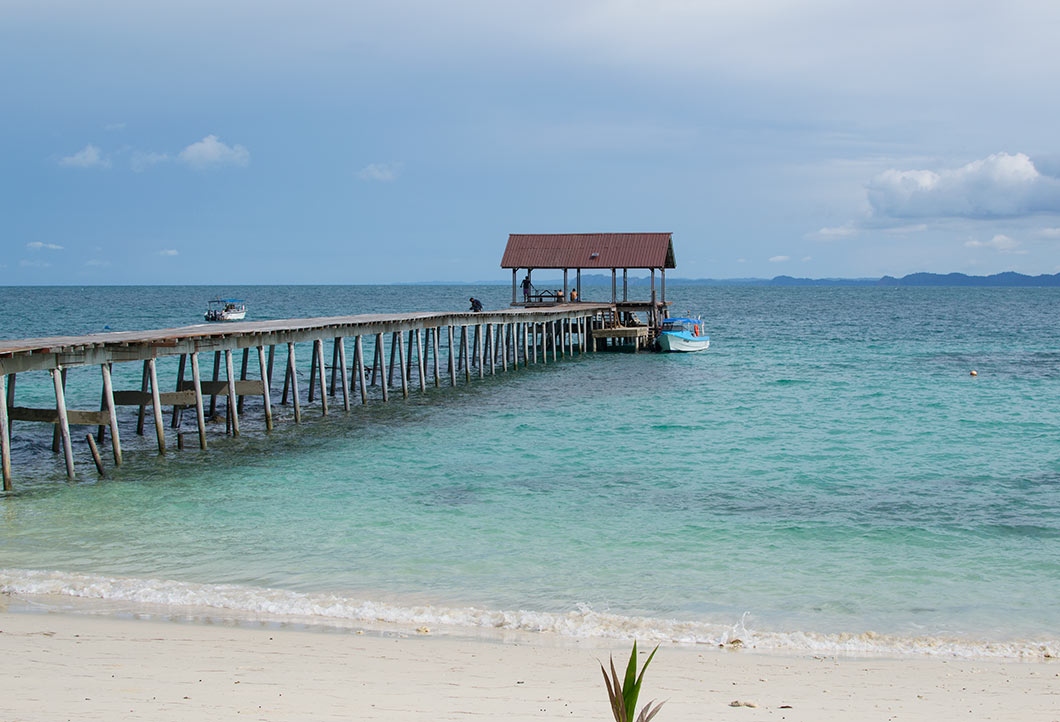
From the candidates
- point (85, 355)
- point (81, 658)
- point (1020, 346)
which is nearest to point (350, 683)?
point (81, 658)

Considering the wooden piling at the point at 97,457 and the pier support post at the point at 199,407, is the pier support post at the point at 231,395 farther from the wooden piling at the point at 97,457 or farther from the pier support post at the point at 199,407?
the wooden piling at the point at 97,457

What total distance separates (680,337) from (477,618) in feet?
112

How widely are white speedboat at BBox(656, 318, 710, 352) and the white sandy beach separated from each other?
113 ft

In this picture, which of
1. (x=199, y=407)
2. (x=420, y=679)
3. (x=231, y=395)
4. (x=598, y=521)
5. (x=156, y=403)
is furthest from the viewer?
(x=231, y=395)

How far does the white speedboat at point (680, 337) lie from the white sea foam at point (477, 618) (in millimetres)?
33514

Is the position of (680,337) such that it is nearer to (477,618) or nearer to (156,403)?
(156,403)

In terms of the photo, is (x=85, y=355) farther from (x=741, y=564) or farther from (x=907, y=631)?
(x=907, y=631)

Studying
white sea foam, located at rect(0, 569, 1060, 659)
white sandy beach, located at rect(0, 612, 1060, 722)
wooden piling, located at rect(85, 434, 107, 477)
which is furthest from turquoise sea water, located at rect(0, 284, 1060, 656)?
white sandy beach, located at rect(0, 612, 1060, 722)

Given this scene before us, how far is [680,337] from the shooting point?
41.9m

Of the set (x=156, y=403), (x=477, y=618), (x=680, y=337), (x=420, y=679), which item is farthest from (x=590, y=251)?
(x=420, y=679)

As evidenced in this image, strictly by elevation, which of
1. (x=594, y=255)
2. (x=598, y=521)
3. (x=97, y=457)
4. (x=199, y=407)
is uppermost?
(x=594, y=255)

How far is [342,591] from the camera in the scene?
9.55 meters

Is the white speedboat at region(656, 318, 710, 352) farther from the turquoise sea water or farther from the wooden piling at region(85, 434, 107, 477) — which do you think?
the wooden piling at region(85, 434, 107, 477)

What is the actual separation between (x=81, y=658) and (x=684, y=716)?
4.47 metres
